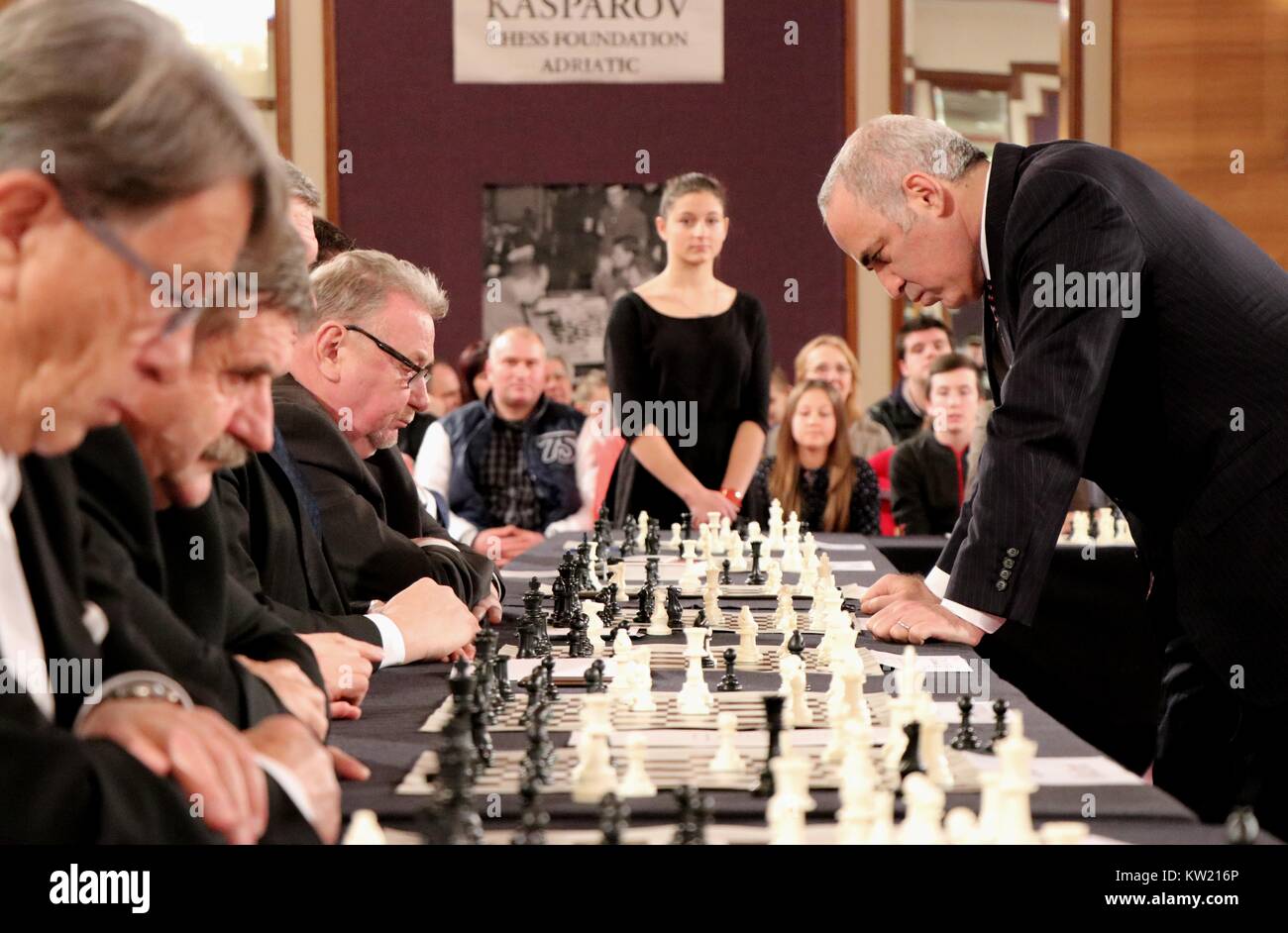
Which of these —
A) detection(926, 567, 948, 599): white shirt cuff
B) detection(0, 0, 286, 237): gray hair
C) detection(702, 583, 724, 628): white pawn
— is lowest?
detection(702, 583, 724, 628): white pawn

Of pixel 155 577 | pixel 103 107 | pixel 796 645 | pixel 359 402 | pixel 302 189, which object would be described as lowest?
pixel 796 645

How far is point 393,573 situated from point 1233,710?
152 cm

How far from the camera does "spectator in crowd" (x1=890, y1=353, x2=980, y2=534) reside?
564cm

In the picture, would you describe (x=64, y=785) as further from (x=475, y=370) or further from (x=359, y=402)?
(x=475, y=370)

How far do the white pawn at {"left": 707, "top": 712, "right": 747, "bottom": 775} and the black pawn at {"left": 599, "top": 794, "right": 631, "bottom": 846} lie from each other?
0.34 metres

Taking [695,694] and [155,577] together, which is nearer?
[155,577]

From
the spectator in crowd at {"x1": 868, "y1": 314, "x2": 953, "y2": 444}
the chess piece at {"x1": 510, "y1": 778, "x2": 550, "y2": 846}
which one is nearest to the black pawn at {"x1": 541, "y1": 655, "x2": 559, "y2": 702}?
the chess piece at {"x1": 510, "y1": 778, "x2": 550, "y2": 846}

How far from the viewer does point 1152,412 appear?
2307mm

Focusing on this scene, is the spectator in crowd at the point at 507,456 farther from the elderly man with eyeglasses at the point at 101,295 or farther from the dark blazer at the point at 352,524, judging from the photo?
the elderly man with eyeglasses at the point at 101,295

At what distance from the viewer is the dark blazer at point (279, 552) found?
86.4 inches

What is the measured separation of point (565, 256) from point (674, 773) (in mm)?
7337

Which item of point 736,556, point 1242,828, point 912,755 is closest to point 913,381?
point 736,556

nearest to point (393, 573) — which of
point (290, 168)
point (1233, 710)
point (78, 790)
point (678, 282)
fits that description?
point (290, 168)

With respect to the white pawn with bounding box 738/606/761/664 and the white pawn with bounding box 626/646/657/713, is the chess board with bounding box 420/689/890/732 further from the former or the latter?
the white pawn with bounding box 738/606/761/664
